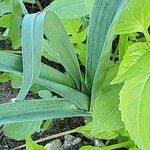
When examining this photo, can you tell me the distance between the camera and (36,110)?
29.4 inches

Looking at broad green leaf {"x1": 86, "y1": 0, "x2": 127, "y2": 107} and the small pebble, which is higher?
broad green leaf {"x1": 86, "y1": 0, "x2": 127, "y2": 107}

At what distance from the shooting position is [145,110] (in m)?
Answer: 0.70

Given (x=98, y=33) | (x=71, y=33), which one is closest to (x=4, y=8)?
(x=71, y=33)

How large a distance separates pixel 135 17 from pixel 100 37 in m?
0.08

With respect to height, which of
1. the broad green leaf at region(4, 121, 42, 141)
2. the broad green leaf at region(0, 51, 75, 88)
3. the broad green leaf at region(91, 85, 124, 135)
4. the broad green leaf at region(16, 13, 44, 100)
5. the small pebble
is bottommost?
the small pebble

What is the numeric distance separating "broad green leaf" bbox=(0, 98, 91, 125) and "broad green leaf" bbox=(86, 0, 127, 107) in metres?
0.05

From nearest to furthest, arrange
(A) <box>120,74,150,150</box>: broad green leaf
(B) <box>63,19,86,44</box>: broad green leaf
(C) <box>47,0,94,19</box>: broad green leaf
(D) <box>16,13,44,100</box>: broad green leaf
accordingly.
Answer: (D) <box>16,13,44,100</box>: broad green leaf
(A) <box>120,74,150,150</box>: broad green leaf
(C) <box>47,0,94,19</box>: broad green leaf
(B) <box>63,19,86,44</box>: broad green leaf

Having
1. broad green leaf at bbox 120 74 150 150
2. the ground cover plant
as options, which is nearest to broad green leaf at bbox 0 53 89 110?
the ground cover plant

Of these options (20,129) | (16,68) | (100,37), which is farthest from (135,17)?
(20,129)

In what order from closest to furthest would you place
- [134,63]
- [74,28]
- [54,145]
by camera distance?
[134,63] → [74,28] → [54,145]

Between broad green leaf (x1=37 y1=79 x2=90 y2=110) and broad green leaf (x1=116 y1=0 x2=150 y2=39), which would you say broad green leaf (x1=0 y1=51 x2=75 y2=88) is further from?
broad green leaf (x1=116 y1=0 x2=150 y2=39)

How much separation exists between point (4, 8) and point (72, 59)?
370mm

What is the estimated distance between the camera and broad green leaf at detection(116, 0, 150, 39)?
73 centimetres

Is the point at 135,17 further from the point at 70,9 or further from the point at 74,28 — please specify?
the point at 74,28
